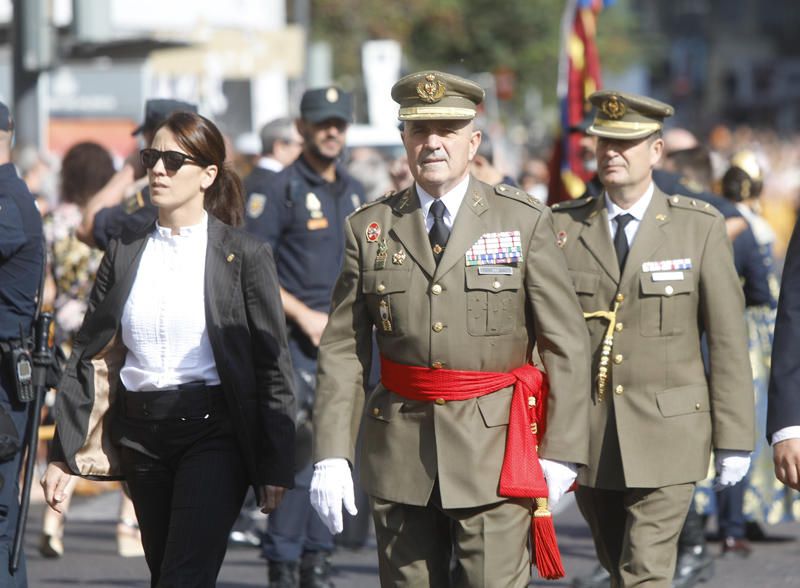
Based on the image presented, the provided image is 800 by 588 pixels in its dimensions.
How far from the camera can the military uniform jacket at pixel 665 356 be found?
5.99 metres

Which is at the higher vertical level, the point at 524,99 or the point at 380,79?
the point at 380,79

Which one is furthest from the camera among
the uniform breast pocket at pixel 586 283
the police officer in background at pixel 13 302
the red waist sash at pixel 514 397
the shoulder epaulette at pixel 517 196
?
the uniform breast pocket at pixel 586 283

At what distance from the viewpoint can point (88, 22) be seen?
11883 millimetres

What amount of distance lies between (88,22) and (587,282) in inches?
262

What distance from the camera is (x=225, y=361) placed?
5.30 metres

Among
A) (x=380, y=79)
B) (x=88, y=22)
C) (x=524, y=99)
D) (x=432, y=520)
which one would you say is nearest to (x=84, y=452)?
(x=432, y=520)

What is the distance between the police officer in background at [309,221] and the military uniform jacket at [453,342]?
2617 millimetres

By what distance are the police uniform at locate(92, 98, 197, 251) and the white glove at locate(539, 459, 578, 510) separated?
108 inches

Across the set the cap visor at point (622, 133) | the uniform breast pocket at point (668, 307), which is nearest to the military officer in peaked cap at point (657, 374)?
the uniform breast pocket at point (668, 307)

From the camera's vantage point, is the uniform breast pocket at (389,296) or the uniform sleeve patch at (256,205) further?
the uniform sleeve patch at (256,205)

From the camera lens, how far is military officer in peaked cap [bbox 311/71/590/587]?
4961 mm

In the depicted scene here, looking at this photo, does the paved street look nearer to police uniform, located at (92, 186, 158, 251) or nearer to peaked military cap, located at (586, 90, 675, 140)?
police uniform, located at (92, 186, 158, 251)

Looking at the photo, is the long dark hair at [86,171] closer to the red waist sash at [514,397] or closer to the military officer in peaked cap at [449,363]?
the military officer in peaked cap at [449,363]

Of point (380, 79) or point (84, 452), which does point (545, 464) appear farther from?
point (380, 79)
